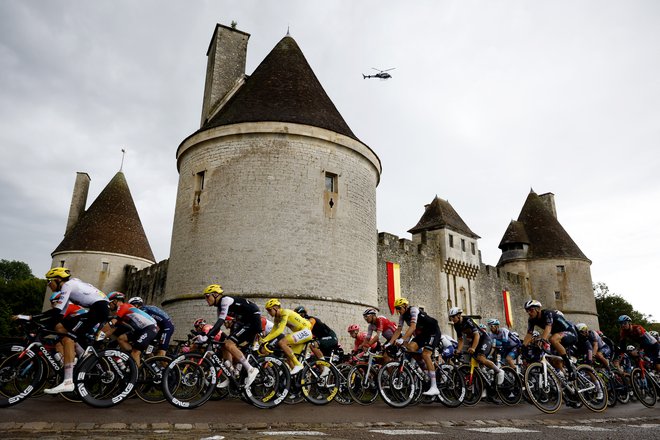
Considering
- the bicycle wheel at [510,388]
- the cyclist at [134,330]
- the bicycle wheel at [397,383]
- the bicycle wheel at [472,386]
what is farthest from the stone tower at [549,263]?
the cyclist at [134,330]

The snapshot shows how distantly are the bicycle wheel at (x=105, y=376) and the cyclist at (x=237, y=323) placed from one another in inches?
39.6

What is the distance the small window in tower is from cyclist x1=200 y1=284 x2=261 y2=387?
768 centimetres

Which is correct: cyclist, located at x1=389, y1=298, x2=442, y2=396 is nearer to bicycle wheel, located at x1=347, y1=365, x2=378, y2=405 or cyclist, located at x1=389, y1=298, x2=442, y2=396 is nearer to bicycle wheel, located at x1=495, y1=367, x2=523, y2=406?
bicycle wheel, located at x1=347, y1=365, x2=378, y2=405

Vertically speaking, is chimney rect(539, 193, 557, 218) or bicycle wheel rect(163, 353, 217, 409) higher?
chimney rect(539, 193, 557, 218)

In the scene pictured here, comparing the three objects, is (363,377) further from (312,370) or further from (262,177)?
(262,177)

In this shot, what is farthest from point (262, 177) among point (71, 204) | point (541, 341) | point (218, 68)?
point (71, 204)

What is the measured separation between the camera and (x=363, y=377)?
303 inches

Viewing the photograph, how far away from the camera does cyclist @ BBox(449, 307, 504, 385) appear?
7.80 meters

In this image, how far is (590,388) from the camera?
24.0 feet

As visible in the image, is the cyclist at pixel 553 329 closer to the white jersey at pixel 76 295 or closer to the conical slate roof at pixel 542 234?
the white jersey at pixel 76 295

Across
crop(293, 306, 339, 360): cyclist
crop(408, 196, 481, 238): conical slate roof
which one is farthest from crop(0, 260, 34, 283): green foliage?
crop(293, 306, 339, 360): cyclist

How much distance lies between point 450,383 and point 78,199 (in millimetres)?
30095

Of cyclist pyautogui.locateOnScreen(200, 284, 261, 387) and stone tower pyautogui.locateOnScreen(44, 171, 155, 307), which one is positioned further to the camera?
stone tower pyautogui.locateOnScreen(44, 171, 155, 307)

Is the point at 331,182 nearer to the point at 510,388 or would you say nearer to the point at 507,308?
the point at 510,388
